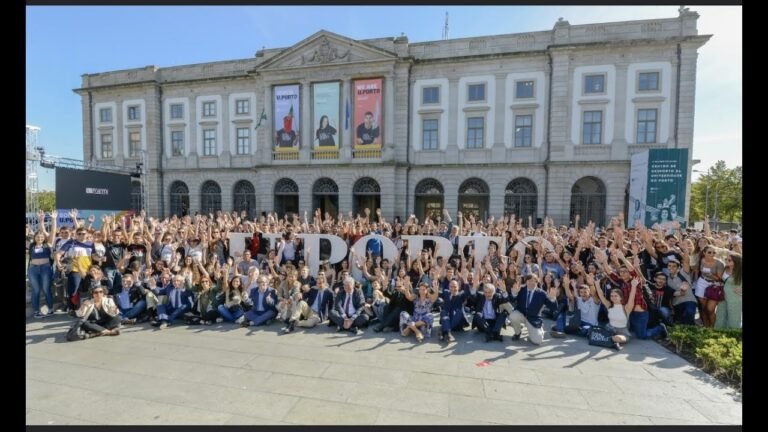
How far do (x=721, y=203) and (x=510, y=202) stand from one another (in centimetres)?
3789

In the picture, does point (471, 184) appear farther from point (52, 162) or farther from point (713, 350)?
point (52, 162)

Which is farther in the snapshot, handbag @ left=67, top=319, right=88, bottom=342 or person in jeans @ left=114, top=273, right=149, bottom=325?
person in jeans @ left=114, top=273, right=149, bottom=325

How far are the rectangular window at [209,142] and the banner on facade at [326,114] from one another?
10.4 metres

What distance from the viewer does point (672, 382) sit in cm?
522

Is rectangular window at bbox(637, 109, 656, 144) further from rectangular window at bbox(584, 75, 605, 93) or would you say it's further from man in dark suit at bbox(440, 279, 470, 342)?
man in dark suit at bbox(440, 279, 470, 342)

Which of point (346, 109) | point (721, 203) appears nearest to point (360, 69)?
point (346, 109)

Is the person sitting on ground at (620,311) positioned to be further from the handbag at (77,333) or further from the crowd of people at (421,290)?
the handbag at (77,333)

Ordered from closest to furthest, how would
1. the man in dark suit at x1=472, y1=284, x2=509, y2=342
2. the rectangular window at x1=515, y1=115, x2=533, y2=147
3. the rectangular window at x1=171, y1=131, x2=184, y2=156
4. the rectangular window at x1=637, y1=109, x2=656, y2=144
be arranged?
the man in dark suit at x1=472, y1=284, x2=509, y2=342, the rectangular window at x1=637, y1=109, x2=656, y2=144, the rectangular window at x1=515, y1=115, x2=533, y2=147, the rectangular window at x1=171, y1=131, x2=184, y2=156

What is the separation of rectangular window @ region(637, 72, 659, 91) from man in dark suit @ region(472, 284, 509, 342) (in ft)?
78.1

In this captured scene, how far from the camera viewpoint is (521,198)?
24.9 meters

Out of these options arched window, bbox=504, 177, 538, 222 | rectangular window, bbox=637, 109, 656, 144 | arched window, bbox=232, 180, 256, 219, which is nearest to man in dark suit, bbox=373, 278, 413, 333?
arched window, bbox=504, 177, 538, 222

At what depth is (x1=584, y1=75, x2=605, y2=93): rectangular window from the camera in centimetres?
2306

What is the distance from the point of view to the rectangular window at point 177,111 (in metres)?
30.5

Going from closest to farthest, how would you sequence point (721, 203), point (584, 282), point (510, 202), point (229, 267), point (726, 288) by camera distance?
point (726, 288)
point (584, 282)
point (229, 267)
point (510, 202)
point (721, 203)
